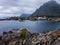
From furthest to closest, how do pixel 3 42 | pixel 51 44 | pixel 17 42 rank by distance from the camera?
pixel 3 42 → pixel 17 42 → pixel 51 44

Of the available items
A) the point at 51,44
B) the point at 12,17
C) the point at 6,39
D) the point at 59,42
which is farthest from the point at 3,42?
the point at 12,17

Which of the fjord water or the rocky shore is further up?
the rocky shore

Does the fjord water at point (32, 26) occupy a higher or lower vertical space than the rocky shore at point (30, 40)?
lower

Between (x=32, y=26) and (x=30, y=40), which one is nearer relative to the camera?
(x=30, y=40)

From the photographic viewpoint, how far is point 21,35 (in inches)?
842

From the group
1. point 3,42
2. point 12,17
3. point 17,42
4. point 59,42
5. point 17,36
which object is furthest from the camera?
point 12,17

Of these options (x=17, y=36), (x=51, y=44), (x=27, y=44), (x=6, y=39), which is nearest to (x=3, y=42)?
(x=6, y=39)

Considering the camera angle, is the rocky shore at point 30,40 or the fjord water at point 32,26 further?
the fjord water at point 32,26

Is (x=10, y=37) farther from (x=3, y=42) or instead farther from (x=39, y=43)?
(x=39, y=43)

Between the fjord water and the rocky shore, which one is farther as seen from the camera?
the fjord water

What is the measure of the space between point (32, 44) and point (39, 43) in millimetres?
871

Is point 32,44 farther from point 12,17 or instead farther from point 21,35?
point 12,17

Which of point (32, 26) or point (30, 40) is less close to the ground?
point (30, 40)

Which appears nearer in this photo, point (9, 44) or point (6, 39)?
point (9, 44)
